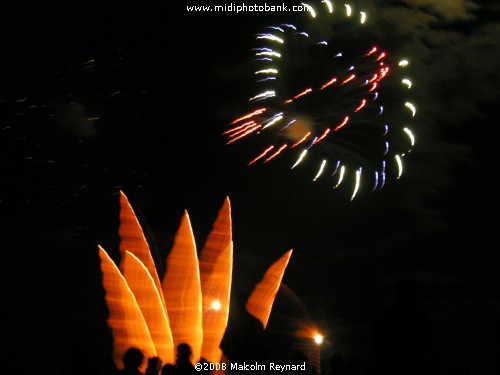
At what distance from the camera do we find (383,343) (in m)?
8.18

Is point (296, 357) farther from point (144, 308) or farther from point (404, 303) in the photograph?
point (144, 308)

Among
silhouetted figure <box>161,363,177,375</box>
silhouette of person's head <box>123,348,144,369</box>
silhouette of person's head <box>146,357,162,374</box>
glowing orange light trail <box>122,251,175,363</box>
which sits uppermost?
glowing orange light trail <box>122,251,175,363</box>

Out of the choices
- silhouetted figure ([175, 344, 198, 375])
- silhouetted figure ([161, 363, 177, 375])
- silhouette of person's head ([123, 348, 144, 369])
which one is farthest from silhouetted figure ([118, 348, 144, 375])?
silhouetted figure ([175, 344, 198, 375])

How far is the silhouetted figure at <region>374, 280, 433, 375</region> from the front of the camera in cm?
810

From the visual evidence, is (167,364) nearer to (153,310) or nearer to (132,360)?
(132,360)

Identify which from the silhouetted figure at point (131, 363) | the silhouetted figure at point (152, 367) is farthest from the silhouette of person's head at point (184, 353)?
the silhouetted figure at point (152, 367)

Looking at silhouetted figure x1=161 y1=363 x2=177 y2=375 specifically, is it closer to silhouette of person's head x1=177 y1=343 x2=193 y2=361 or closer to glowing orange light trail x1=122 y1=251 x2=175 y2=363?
silhouette of person's head x1=177 y1=343 x2=193 y2=361

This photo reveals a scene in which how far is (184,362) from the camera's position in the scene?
33.4ft

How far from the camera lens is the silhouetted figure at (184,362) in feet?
32.8

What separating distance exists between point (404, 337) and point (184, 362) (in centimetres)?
303

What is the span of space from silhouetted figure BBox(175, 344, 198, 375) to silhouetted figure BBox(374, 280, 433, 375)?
8.57ft

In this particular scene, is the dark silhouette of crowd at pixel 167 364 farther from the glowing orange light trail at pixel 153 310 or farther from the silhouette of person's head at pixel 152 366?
the glowing orange light trail at pixel 153 310

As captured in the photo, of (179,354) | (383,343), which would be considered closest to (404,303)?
(383,343)

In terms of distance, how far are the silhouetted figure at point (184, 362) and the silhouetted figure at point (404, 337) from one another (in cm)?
261
